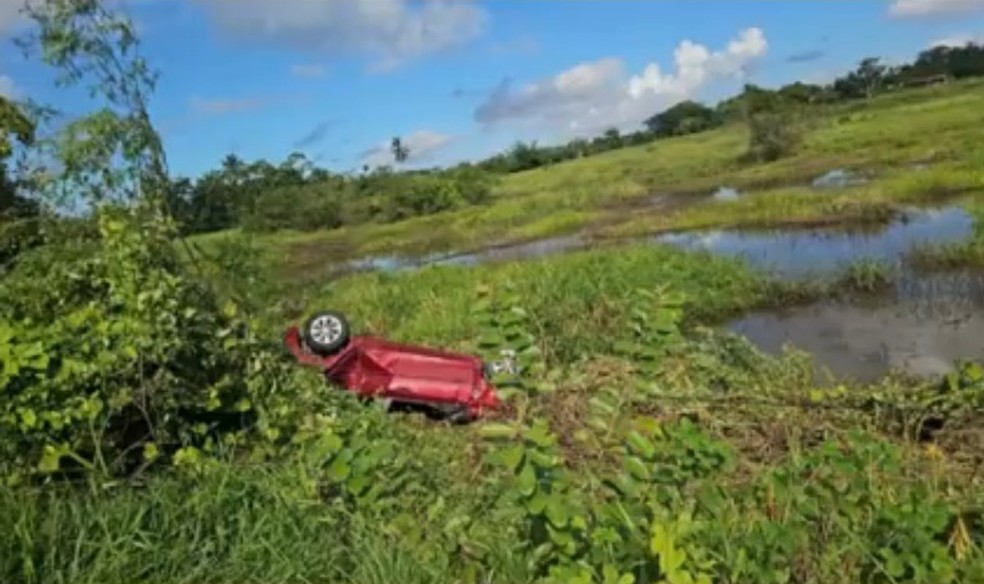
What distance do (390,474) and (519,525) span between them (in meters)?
0.88

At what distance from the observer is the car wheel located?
8.11 m

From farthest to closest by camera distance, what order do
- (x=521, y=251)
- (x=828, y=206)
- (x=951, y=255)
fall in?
1. (x=521, y=251)
2. (x=828, y=206)
3. (x=951, y=255)

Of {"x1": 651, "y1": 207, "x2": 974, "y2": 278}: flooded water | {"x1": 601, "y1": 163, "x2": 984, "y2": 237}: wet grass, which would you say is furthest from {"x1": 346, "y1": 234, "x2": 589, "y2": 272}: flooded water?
{"x1": 651, "y1": 207, "x2": 974, "y2": 278}: flooded water

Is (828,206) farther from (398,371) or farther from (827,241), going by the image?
(398,371)

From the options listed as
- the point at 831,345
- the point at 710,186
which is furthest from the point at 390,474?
the point at 710,186

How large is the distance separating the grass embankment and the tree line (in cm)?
133

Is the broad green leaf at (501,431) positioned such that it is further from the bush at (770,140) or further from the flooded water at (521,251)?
the bush at (770,140)

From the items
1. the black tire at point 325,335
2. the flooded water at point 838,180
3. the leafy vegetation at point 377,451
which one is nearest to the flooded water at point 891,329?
the leafy vegetation at point 377,451

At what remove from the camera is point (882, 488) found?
407cm

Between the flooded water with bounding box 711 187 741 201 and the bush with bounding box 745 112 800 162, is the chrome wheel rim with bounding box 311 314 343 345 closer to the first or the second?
the flooded water with bounding box 711 187 741 201

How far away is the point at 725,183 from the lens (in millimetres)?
39375

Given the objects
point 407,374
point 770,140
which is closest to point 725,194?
point 770,140

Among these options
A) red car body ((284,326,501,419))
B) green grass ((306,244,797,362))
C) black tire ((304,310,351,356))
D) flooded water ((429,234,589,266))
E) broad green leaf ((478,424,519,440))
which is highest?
broad green leaf ((478,424,519,440))

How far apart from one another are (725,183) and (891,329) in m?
26.8
